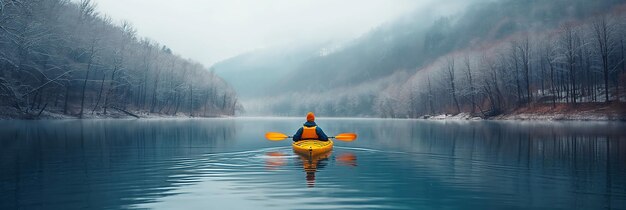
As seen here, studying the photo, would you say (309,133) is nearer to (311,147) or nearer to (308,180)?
(311,147)

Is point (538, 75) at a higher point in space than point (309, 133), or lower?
higher

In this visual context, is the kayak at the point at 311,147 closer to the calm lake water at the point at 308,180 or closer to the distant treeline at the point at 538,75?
the calm lake water at the point at 308,180

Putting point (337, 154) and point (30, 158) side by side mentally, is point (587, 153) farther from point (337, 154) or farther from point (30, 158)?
point (30, 158)

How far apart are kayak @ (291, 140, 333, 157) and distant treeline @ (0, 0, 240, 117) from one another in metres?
23.3

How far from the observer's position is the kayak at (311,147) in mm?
19631

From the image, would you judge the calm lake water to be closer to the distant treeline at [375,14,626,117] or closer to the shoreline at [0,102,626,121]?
the shoreline at [0,102,626,121]

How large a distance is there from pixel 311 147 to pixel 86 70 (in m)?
74.9

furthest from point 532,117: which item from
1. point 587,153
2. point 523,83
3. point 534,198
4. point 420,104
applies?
point 534,198

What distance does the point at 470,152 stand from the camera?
870 inches

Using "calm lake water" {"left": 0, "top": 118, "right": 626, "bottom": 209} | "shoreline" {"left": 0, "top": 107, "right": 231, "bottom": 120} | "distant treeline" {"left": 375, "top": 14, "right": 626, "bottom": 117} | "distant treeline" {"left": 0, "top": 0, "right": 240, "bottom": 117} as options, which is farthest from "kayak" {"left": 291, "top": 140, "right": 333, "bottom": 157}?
"distant treeline" {"left": 375, "top": 14, "right": 626, "bottom": 117}

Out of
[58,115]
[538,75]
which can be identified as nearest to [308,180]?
[58,115]

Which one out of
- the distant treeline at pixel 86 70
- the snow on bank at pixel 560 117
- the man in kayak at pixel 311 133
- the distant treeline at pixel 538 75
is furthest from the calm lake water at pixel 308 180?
the distant treeline at pixel 538 75

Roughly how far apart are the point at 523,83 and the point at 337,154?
9771cm

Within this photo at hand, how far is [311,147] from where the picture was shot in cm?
1958
